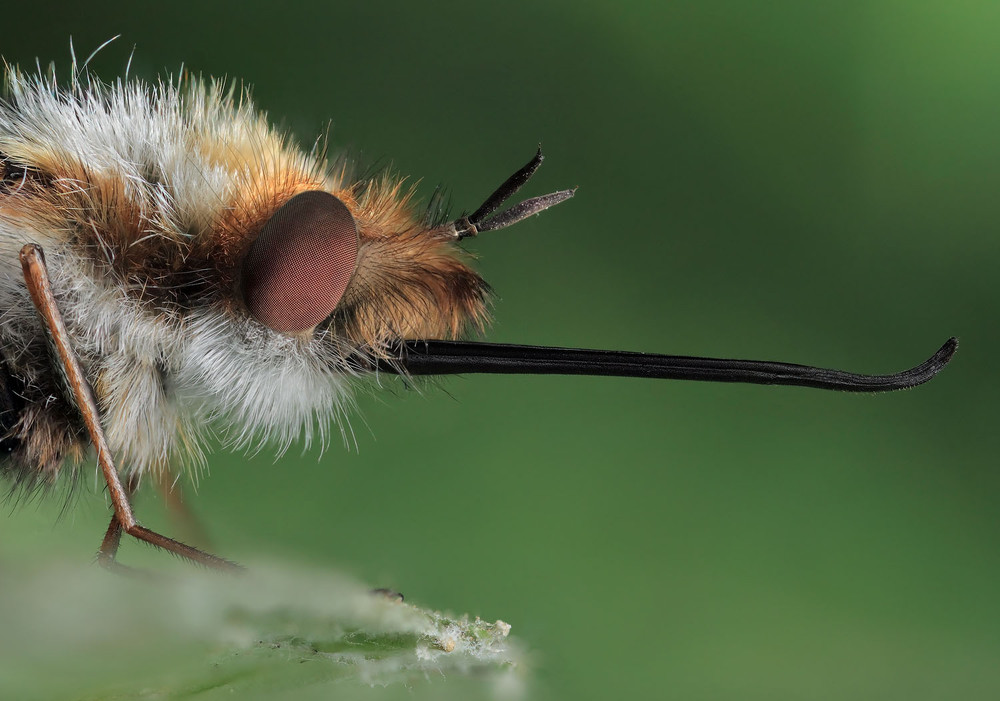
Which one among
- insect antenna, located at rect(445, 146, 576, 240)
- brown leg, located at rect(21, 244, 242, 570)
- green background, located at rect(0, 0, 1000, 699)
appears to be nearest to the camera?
brown leg, located at rect(21, 244, 242, 570)

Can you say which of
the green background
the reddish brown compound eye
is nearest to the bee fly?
the reddish brown compound eye

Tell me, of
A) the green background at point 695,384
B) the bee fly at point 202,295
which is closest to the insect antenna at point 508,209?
the bee fly at point 202,295

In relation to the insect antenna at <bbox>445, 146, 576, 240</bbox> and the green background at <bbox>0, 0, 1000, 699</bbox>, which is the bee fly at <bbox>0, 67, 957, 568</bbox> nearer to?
the insect antenna at <bbox>445, 146, 576, 240</bbox>

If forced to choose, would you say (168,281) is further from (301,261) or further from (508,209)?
(508,209)

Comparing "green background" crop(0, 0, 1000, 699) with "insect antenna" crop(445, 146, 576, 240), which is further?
"green background" crop(0, 0, 1000, 699)

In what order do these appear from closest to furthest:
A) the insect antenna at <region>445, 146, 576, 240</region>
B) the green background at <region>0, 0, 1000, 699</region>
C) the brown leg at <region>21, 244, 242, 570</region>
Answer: the brown leg at <region>21, 244, 242, 570</region>
the insect antenna at <region>445, 146, 576, 240</region>
the green background at <region>0, 0, 1000, 699</region>

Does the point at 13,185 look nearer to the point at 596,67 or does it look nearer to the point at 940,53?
the point at 596,67

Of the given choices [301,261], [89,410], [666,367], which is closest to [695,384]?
[666,367]
